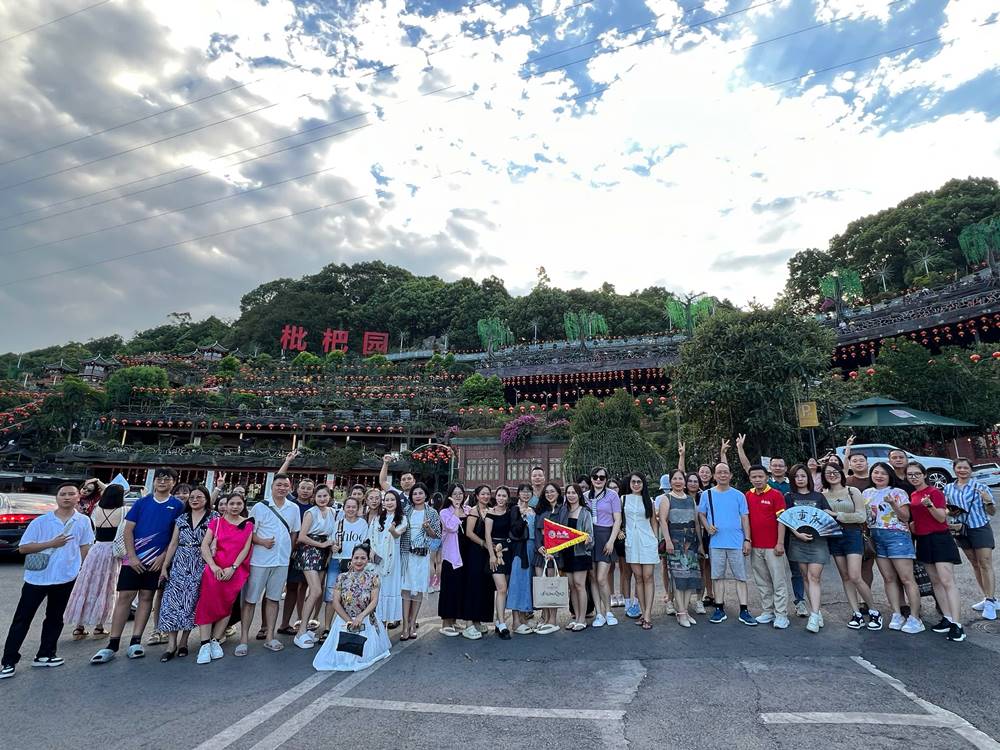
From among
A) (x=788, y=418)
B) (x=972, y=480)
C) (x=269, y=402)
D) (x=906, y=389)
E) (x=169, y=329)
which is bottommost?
(x=972, y=480)

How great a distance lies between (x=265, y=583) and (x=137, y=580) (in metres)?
1.14

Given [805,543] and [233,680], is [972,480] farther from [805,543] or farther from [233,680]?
[233,680]

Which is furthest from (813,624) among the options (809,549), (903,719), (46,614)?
(46,614)

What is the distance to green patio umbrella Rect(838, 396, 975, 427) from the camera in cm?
1252

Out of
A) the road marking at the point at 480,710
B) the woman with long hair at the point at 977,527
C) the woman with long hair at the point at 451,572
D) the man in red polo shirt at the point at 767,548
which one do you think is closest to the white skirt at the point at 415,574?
the woman with long hair at the point at 451,572

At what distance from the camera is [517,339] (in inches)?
2223

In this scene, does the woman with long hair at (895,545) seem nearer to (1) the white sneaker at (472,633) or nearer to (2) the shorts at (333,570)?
(1) the white sneaker at (472,633)

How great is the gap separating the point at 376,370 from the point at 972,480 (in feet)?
120

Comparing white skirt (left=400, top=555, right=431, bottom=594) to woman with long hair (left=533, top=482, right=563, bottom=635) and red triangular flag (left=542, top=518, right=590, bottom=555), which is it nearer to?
woman with long hair (left=533, top=482, right=563, bottom=635)

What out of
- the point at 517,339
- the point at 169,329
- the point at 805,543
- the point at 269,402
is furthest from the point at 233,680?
the point at 169,329

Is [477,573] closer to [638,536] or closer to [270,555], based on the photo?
[638,536]

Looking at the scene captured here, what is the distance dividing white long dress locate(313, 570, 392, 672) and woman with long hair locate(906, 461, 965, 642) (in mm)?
5113

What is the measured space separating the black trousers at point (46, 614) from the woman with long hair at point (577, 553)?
186 inches

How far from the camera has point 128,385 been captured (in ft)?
100
